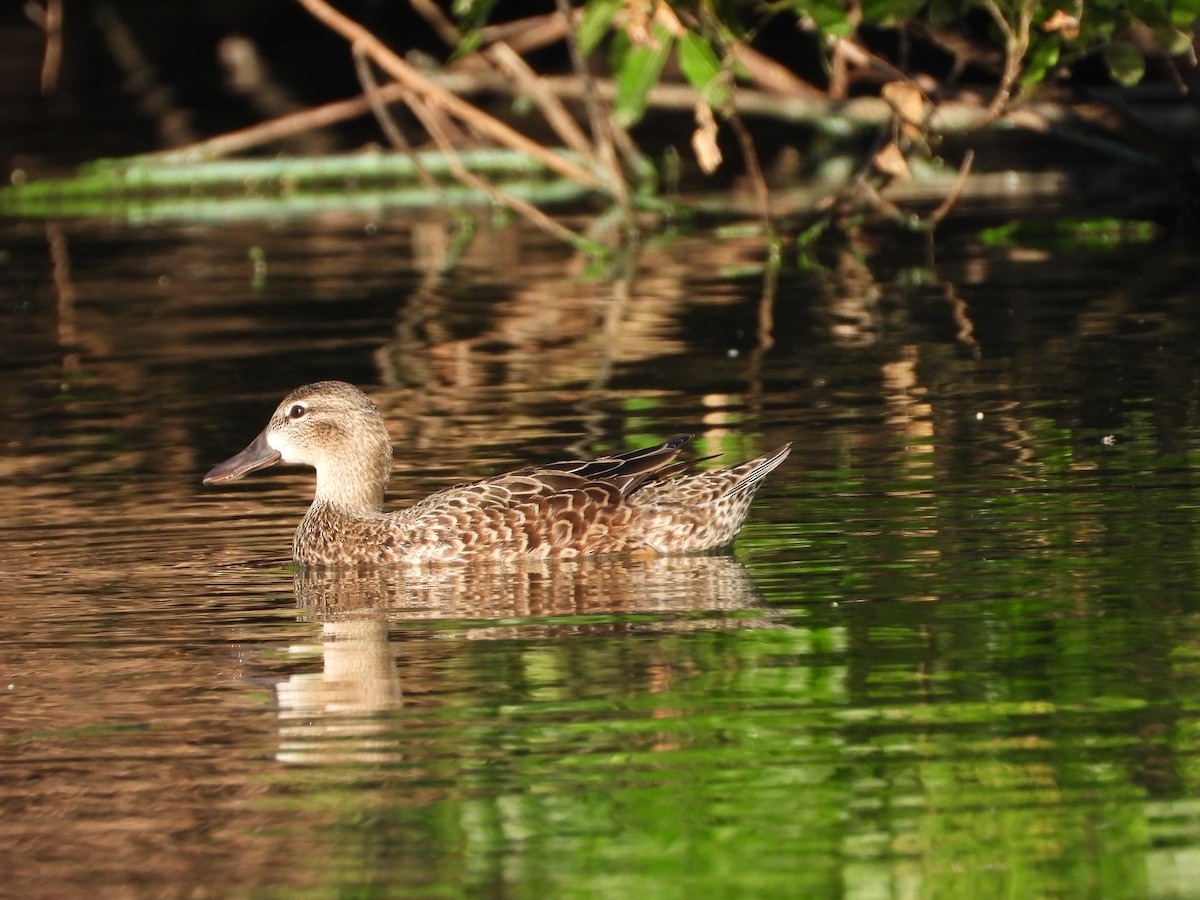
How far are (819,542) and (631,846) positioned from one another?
3.60 meters

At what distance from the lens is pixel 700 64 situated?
42.7ft

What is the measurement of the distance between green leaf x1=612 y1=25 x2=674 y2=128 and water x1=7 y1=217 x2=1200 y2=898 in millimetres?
1564

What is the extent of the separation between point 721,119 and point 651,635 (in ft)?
65.8

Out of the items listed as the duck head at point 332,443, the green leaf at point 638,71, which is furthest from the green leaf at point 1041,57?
the duck head at point 332,443

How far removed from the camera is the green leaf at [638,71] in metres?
13.4

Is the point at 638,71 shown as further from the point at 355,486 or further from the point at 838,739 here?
the point at 838,739

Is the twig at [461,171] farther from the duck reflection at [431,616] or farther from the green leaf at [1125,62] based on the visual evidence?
the duck reflection at [431,616]

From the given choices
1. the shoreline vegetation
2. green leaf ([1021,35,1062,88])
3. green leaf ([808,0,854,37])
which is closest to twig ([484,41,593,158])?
the shoreline vegetation

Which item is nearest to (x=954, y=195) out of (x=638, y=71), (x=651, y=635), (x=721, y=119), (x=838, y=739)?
(x=638, y=71)

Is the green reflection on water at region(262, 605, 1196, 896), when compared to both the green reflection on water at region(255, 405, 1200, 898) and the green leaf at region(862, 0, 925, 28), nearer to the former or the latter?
the green reflection on water at region(255, 405, 1200, 898)

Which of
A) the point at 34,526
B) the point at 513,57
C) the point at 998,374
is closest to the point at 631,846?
the point at 34,526

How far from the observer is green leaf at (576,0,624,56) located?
43.8ft

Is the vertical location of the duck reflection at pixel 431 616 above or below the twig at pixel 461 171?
below

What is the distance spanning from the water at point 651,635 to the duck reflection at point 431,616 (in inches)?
1.0
